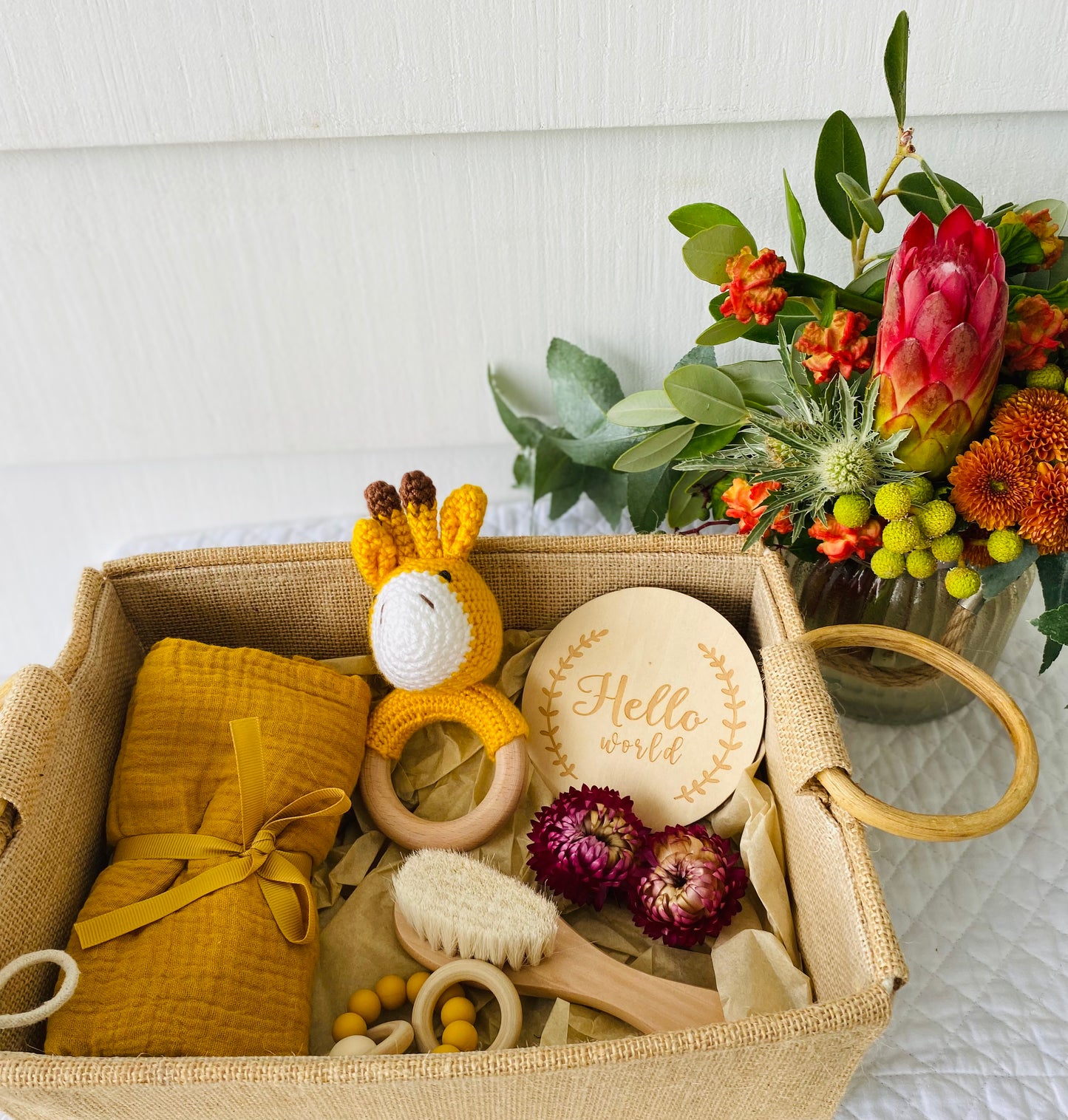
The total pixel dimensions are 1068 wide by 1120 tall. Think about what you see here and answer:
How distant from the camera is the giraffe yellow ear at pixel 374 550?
0.58m

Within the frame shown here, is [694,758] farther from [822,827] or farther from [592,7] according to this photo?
[592,7]

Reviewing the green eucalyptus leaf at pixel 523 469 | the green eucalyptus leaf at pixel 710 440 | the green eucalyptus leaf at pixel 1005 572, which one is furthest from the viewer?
the green eucalyptus leaf at pixel 523 469

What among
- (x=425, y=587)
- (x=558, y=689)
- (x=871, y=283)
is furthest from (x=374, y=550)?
(x=871, y=283)

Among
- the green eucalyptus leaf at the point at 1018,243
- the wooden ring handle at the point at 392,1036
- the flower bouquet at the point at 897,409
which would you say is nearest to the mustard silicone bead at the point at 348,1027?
the wooden ring handle at the point at 392,1036

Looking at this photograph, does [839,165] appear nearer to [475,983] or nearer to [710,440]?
[710,440]

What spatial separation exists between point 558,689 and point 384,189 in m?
0.41

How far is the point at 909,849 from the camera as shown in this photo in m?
0.61

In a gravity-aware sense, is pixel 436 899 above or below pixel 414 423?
below

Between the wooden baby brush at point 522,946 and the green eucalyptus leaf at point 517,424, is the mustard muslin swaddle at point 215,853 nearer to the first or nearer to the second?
the wooden baby brush at point 522,946

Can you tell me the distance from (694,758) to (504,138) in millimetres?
483

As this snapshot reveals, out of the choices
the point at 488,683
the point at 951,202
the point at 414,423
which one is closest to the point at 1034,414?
the point at 951,202

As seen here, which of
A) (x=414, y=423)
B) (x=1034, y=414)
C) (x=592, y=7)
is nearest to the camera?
(x=1034, y=414)

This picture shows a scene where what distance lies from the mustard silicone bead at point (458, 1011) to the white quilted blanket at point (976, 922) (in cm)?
22

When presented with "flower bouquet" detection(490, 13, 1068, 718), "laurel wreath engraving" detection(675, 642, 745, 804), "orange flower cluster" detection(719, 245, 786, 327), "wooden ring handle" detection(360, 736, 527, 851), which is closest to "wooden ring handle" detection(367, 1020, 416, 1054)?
"wooden ring handle" detection(360, 736, 527, 851)
